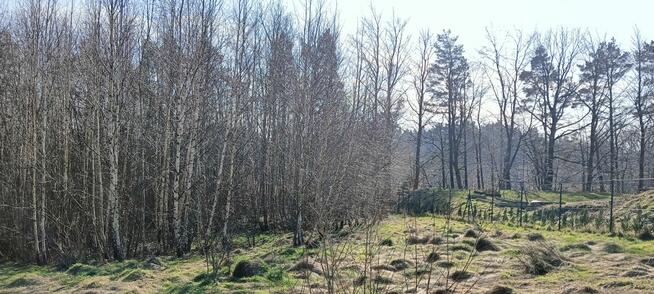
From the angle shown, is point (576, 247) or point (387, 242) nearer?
point (576, 247)

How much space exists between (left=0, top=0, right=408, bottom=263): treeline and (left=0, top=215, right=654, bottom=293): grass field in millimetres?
1393

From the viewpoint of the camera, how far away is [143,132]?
1591 cm

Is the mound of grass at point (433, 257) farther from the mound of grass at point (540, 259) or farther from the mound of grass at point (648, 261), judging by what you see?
the mound of grass at point (648, 261)

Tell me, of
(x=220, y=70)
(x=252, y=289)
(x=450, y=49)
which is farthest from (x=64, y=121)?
(x=450, y=49)

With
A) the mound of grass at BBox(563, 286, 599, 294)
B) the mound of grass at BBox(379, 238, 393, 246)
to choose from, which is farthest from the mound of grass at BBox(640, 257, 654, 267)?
the mound of grass at BBox(379, 238, 393, 246)

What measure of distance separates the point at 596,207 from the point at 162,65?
1464 centimetres

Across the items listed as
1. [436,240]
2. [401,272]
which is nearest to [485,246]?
[436,240]

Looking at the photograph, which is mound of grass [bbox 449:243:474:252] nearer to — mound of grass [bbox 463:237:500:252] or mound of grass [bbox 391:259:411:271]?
mound of grass [bbox 463:237:500:252]

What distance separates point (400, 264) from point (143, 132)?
9873 millimetres

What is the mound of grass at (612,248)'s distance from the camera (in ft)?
33.0

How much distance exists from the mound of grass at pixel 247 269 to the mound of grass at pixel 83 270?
3.48 m

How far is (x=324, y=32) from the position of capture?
16891 mm

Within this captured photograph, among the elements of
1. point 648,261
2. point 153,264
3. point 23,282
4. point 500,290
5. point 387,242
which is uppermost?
point 648,261

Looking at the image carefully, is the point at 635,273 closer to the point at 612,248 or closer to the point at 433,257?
the point at 612,248
